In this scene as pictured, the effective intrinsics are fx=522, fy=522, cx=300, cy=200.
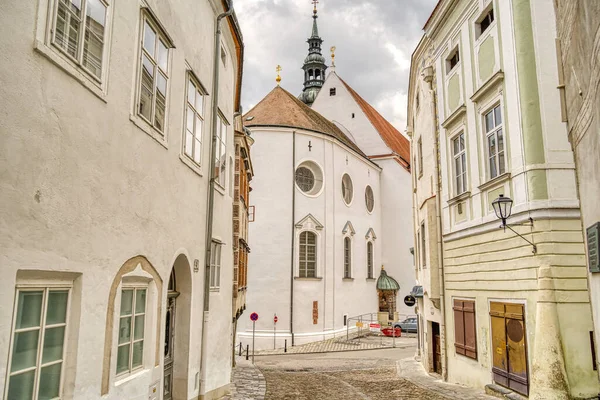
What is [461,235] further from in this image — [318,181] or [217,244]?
[318,181]

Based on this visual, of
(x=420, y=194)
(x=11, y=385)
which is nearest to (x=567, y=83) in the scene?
(x=11, y=385)

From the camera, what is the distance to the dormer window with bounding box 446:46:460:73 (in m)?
14.2

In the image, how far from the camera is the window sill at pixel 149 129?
6.64 meters

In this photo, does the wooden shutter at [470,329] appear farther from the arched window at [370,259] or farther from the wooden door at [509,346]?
the arched window at [370,259]

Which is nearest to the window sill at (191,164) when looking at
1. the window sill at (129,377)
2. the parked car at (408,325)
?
the window sill at (129,377)

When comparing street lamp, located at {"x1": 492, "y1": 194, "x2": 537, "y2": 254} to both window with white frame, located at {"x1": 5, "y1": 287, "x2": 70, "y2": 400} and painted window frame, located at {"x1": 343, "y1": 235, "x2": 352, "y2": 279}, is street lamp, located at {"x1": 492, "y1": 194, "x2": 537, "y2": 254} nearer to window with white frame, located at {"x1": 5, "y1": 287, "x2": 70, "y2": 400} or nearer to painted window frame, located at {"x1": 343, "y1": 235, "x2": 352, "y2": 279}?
window with white frame, located at {"x1": 5, "y1": 287, "x2": 70, "y2": 400}

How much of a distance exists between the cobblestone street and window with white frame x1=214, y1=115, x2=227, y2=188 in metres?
4.84

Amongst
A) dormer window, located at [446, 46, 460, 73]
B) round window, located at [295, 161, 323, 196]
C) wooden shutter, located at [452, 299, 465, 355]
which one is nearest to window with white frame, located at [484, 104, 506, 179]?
dormer window, located at [446, 46, 460, 73]

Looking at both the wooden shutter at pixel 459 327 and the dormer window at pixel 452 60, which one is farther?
the dormer window at pixel 452 60

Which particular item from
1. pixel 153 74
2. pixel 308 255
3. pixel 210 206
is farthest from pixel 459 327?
pixel 308 255

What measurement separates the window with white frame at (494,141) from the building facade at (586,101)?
4.55m

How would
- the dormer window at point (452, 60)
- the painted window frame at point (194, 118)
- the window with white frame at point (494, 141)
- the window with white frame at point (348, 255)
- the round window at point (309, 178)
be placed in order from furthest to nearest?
1. the window with white frame at point (348, 255)
2. the round window at point (309, 178)
3. the dormer window at point (452, 60)
4. the window with white frame at point (494, 141)
5. the painted window frame at point (194, 118)

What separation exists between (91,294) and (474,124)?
992 centimetres

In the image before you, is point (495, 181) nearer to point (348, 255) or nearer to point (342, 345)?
point (342, 345)
